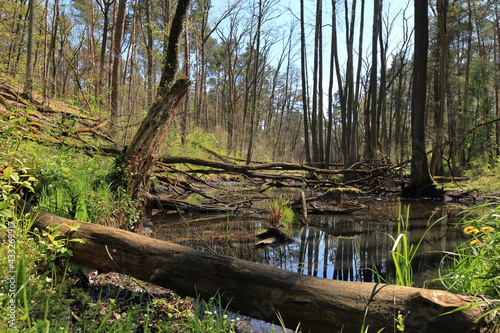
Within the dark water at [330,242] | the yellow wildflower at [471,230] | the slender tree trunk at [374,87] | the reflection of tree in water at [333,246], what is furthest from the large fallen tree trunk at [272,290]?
the slender tree trunk at [374,87]

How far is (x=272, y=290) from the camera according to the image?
1876mm

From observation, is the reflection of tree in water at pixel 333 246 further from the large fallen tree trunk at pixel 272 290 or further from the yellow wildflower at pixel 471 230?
the large fallen tree trunk at pixel 272 290

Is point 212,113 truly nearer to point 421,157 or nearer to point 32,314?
point 421,157

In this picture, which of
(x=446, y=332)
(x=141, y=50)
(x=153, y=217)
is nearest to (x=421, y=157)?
(x=153, y=217)

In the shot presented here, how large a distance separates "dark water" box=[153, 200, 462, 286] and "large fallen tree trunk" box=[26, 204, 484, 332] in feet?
3.87

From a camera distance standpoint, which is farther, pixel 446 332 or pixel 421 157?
pixel 421 157

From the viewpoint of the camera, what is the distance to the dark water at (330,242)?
3.72m

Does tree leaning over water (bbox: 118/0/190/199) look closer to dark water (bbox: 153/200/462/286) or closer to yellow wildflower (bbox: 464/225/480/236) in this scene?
dark water (bbox: 153/200/462/286)

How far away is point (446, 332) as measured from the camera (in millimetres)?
1498

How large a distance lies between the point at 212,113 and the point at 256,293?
1672 inches

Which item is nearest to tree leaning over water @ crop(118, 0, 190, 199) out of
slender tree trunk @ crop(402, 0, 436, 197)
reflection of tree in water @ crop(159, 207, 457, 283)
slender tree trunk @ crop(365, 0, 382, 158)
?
reflection of tree in water @ crop(159, 207, 457, 283)

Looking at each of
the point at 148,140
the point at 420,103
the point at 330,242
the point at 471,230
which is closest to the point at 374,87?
the point at 420,103

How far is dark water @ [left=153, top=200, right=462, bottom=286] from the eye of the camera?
A: 3.72 metres

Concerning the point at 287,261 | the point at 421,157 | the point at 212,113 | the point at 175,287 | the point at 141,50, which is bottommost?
the point at 287,261
